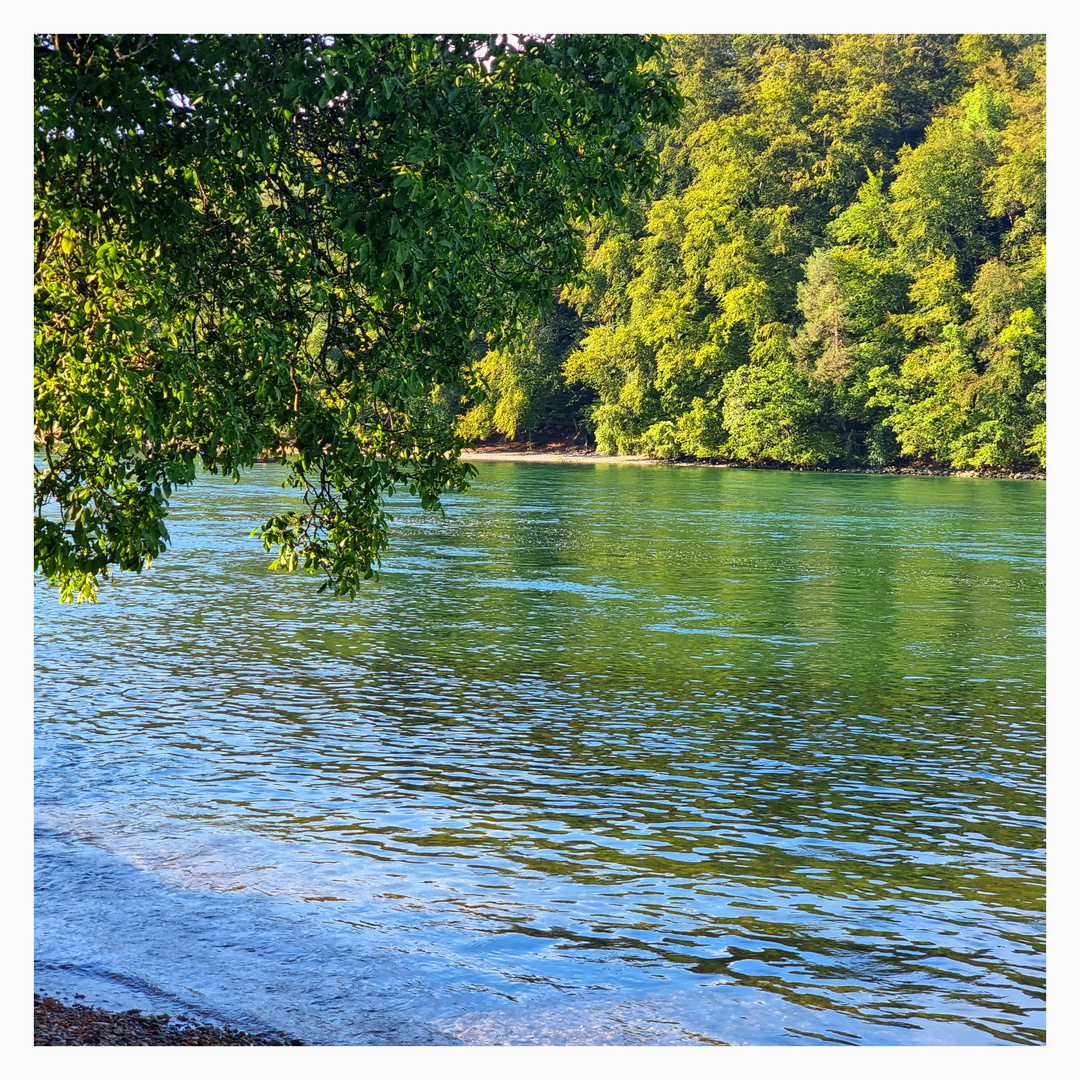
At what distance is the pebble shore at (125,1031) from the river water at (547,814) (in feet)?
0.75

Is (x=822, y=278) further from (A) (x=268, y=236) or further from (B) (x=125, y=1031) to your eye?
(B) (x=125, y=1031)

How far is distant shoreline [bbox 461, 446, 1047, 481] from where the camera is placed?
2702 inches

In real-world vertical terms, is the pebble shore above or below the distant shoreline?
below

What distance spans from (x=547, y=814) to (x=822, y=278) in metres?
64.3

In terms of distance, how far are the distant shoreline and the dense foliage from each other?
60.9 metres

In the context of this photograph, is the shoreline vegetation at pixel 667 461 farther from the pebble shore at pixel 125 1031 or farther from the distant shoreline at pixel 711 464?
the pebble shore at pixel 125 1031

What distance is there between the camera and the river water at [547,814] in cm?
776

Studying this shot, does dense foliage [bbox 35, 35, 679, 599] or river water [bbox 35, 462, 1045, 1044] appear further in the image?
river water [bbox 35, 462, 1045, 1044]

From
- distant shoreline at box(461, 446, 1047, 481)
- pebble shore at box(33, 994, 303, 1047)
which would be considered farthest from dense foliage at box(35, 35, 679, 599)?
distant shoreline at box(461, 446, 1047, 481)

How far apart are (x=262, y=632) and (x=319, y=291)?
13.1 metres

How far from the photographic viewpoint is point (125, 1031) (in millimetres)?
6742

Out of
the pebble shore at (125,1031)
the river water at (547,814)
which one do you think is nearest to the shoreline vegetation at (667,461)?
the river water at (547,814)

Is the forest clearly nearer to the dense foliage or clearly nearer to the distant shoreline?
the distant shoreline

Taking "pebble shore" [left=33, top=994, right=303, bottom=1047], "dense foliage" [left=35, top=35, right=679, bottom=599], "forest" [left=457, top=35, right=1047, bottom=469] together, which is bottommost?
"pebble shore" [left=33, top=994, right=303, bottom=1047]
